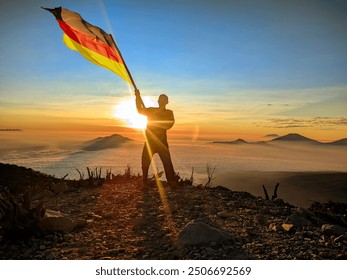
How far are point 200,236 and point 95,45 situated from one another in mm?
4859

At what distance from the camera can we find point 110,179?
9500mm

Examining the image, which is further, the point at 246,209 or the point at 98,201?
the point at 98,201

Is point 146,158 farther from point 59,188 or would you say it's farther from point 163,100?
point 59,188

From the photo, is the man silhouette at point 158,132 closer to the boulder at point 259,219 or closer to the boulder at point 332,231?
the boulder at point 259,219

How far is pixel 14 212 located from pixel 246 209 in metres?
3.51

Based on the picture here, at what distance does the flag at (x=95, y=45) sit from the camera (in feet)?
25.3

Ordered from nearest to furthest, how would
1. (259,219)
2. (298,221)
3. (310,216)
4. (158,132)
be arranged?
(298,221)
(259,219)
(310,216)
(158,132)

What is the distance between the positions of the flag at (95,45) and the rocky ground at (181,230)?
2567 millimetres

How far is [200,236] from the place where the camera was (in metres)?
4.50

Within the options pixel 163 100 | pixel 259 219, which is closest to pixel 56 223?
pixel 259 219

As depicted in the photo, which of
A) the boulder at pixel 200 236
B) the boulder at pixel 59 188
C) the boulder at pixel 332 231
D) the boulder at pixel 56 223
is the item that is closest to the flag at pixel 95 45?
the boulder at pixel 59 188

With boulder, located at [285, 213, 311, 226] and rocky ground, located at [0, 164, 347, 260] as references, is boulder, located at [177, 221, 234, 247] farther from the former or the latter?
boulder, located at [285, 213, 311, 226]
